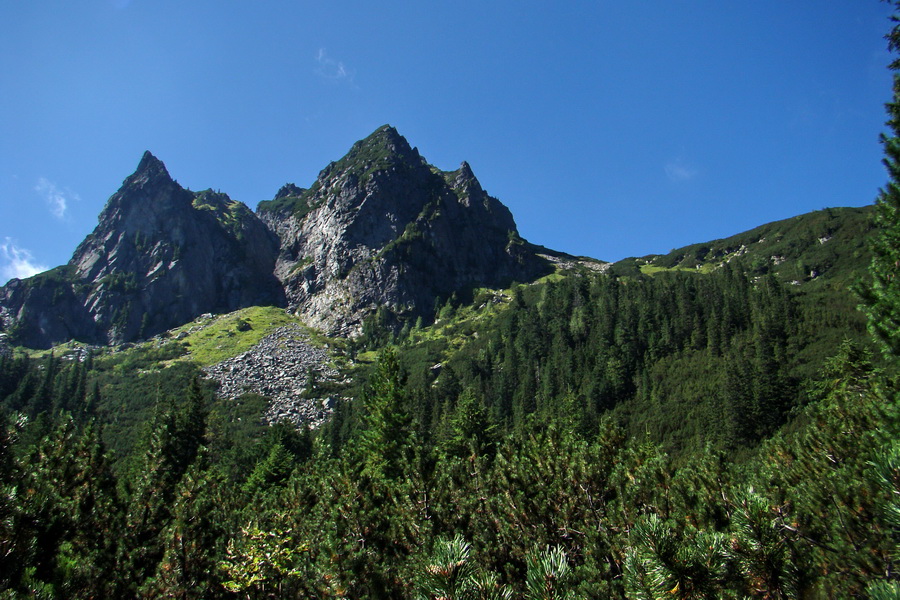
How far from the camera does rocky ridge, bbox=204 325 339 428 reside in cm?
10894

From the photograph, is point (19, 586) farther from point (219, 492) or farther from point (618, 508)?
point (618, 508)

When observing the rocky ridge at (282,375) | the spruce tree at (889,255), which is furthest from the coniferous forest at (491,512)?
the rocky ridge at (282,375)

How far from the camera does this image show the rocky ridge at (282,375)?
10894 centimetres

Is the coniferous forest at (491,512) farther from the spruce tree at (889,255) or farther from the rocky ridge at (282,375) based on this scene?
the rocky ridge at (282,375)

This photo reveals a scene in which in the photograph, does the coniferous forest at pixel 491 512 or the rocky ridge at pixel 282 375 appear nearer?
the coniferous forest at pixel 491 512

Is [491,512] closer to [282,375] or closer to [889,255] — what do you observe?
[889,255]

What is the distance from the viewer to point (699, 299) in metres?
110

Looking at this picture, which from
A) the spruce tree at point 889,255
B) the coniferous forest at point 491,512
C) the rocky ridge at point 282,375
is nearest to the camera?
the coniferous forest at point 491,512

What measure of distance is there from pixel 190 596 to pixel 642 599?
10.6 m

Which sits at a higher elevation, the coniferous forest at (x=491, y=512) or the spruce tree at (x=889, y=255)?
the spruce tree at (x=889, y=255)

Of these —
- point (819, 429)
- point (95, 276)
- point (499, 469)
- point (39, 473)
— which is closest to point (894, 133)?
point (819, 429)

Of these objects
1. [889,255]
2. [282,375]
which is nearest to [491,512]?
[889,255]

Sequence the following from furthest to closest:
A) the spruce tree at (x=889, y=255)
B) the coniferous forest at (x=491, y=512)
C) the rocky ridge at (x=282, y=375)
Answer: the rocky ridge at (x=282, y=375)
the spruce tree at (x=889, y=255)
the coniferous forest at (x=491, y=512)

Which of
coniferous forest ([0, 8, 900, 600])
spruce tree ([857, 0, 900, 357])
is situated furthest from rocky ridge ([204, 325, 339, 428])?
spruce tree ([857, 0, 900, 357])
